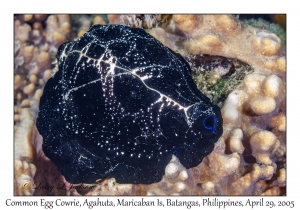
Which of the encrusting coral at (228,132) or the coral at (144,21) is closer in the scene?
the encrusting coral at (228,132)

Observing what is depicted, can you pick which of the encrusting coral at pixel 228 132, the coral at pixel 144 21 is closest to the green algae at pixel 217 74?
the encrusting coral at pixel 228 132

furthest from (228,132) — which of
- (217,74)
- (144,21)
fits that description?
(144,21)

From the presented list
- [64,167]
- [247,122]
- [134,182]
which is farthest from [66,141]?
[247,122]

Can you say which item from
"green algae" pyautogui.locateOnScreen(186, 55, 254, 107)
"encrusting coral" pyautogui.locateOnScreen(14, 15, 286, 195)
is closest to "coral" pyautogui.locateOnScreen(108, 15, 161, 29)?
"encrusting coral" pyautogui.locateOnScreen(14, 15, 286, 195)

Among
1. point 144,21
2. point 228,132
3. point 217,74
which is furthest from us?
point 144,21

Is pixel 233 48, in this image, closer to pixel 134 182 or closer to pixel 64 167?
pixel 134 182

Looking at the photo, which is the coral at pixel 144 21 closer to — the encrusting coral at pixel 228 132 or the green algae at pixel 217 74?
the encrusting coral at pixel 228 132

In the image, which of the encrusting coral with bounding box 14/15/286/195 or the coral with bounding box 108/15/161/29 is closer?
the encrusting coral with bounding box 14/15/286/195

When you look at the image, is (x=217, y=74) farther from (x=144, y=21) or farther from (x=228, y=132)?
(x=144, y=21)

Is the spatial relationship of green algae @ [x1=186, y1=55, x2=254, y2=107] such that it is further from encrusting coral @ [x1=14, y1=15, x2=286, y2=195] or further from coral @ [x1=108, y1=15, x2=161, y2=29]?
coral @ [x1=108, y1=15, x2=161, y2=29]
